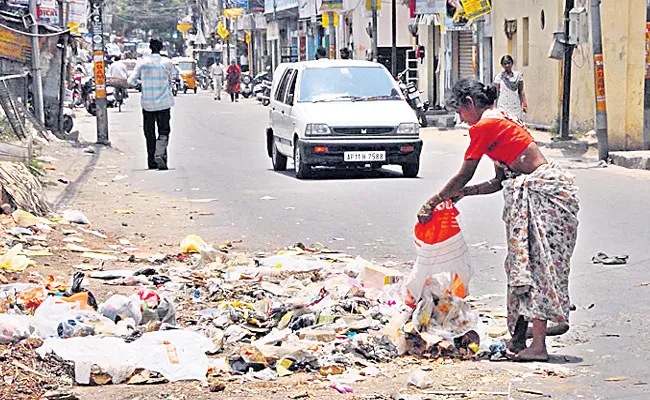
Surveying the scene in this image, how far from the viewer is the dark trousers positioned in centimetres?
1712

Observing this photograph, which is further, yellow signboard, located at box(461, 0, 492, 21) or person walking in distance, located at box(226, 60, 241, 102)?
person walking in distance, located at box(226, 60, 241, 102)

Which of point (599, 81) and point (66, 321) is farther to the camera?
point (599, 81)

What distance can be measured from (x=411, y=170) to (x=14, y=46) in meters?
8.80

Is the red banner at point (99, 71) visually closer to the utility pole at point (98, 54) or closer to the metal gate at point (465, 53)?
the utility pole at point (98, 54)

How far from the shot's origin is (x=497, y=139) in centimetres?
612

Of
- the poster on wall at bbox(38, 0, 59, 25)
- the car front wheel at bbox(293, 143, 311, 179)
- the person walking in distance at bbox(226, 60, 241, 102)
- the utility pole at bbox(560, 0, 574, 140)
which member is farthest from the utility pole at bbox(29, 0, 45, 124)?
the person walking in distance at bbox(226, 60, 241, 102)

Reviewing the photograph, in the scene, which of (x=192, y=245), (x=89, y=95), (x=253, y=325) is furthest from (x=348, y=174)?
(x=89, y=95)

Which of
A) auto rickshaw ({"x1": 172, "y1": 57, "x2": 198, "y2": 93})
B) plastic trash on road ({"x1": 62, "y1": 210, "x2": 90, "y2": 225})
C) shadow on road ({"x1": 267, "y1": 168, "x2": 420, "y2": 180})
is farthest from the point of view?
auto rickshaw ({"x1": 172, "y1": 57, "x2": 198, "y2": 93})

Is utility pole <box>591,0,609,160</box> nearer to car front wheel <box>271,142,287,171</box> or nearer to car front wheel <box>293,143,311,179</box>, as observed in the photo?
car front wheel <box>293,143,311,179</box>

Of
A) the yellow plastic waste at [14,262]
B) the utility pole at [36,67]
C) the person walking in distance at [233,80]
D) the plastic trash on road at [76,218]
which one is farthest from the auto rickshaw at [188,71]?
the yellow plastic waste at [14,262]

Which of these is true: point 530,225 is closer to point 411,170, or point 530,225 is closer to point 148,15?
point 411,170

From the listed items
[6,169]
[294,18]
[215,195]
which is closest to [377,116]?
[215,195]

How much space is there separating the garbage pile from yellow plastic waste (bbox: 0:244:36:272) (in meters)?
0.38

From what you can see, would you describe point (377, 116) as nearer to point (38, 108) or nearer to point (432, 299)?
point (38, 108)
